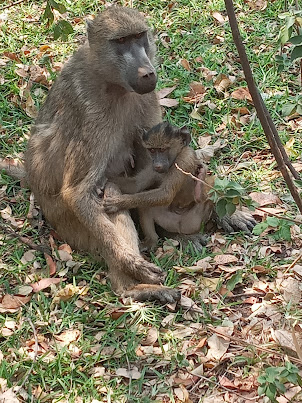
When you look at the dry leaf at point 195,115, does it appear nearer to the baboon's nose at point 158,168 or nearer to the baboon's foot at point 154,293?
the baboon's nose at point 158,168

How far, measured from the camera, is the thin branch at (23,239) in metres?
4.82

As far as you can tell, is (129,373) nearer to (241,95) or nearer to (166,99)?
(166,99)

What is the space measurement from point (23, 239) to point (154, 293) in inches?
49.0

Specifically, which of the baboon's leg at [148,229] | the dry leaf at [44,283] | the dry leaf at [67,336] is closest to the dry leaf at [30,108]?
the baboon's leg at [148,229]

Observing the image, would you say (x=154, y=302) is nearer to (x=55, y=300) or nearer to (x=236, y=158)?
(x=55, y=300)

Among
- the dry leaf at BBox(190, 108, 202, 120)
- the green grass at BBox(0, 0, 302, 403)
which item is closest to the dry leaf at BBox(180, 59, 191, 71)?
the green grass at BBox(0, 0, 302, 403)

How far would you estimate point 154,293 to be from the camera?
4199 millimetres

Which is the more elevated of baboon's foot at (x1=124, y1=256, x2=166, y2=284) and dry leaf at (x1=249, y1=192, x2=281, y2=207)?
baboon's foot at (x1=124, y1=256, x2=166, y2=284)

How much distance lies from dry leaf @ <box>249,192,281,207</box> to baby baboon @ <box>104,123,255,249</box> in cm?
21

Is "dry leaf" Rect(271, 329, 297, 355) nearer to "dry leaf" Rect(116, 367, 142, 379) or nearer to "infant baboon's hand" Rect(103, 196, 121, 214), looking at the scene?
"dry leaf" Rect(116, 367, 142, 379)

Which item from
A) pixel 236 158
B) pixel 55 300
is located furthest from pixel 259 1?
pixel 55 300

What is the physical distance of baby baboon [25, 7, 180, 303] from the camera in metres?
4.30

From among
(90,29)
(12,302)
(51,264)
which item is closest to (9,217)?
(51,264)

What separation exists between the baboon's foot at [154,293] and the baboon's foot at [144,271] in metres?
0.05
